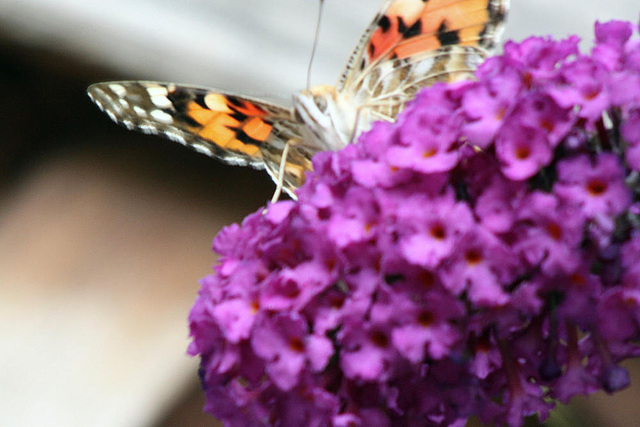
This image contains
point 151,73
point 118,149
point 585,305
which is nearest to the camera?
point 585,305

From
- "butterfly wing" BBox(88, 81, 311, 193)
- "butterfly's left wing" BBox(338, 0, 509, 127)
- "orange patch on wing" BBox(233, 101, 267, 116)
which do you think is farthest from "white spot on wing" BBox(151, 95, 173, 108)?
"butterfly's left wing" BBox(338, 0, 509, 127)

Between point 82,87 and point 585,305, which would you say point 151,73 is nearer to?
point 82,87

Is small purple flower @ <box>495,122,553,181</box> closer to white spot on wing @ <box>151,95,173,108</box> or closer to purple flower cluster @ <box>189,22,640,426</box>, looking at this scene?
purple flower cluster @ <box>189,22,640,426</box>

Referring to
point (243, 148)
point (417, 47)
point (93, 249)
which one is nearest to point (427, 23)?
point (417, 47)

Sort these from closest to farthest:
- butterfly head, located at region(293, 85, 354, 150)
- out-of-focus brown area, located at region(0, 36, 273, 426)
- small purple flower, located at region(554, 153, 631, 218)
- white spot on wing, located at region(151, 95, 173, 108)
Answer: small purple flower, located at region(554, 153, 631, 218), butterfly head, located at region(293, 85, 354, 150), white spot on wing, located at region(151, 95, 173, 108), out-of-focus brown area, located at region(0, 36, 273, 426)

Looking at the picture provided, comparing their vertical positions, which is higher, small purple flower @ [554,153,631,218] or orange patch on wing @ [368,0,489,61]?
orange patch on wing @ [368,0,489,61]

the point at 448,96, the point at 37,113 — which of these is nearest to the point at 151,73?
the point at 37,113

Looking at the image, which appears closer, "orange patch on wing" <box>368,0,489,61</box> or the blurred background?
"orange patch on wing" <box>368,0,489,61</box>
